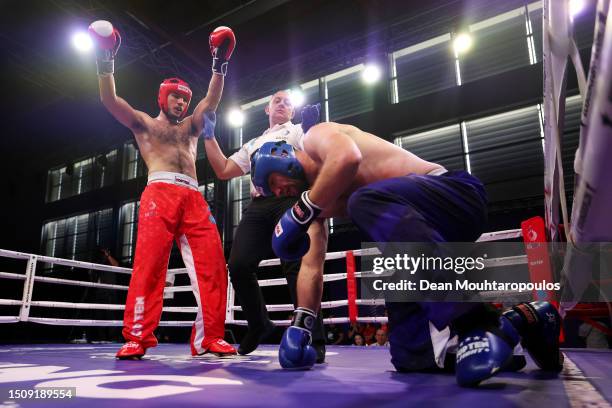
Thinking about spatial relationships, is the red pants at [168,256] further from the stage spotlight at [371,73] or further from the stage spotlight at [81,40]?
the stage spotlight at [371,73]

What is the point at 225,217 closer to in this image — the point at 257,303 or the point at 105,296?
the point at 105,296

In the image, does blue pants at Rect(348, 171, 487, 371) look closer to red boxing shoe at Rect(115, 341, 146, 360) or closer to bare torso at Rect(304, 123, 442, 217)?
bare torso at Rect(304, 123, 442, 217)

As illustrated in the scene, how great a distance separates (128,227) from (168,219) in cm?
1051

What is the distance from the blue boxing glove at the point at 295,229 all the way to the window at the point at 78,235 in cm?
1173

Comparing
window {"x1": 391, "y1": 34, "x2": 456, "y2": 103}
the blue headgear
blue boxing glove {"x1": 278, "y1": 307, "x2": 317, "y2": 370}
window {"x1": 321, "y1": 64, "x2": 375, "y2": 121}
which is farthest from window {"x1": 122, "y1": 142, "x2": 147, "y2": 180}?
blue boxing glove {"x1": 278, "y1": 307, "x2": 317, "y2": 370}

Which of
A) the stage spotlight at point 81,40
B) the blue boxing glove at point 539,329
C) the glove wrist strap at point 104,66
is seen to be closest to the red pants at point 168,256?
the glove wrist strap at point 104,66

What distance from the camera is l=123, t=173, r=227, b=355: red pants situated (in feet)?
6.98

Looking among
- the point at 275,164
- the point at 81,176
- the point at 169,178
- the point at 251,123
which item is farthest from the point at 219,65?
the point at 81,176

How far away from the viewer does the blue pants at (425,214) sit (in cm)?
114

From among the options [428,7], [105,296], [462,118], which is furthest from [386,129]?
[105,296]

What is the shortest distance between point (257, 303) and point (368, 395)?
140 centimetres

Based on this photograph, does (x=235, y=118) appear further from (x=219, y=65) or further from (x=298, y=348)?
(x=298, y=348)

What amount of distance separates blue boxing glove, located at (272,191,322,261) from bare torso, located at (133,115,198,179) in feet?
4.12

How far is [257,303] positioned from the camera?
226 cm
